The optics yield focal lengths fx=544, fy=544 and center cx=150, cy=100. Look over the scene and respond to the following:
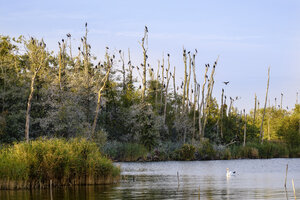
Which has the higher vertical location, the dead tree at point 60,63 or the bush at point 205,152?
the dead tree at point 60,63

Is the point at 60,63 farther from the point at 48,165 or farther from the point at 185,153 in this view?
the point at 48,165

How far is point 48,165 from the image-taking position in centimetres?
2447

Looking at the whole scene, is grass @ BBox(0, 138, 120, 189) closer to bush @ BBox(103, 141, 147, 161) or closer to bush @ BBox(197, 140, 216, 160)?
bush @ BBox(103, 141, 147, 161)

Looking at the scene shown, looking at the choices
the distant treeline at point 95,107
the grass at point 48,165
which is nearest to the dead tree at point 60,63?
the distant treeline at point 95,107

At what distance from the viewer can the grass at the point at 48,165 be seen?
24.4 meters

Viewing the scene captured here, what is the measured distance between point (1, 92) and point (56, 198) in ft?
112

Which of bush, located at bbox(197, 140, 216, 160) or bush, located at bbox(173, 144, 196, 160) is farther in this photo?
bush, located at bbox(197, 140, 216, 160)

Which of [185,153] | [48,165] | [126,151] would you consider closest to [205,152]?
[185,153]

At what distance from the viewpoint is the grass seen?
80.0 ft

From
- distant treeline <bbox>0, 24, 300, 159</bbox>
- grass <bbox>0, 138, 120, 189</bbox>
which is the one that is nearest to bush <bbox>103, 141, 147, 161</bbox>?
distant treeline <bbox>0, 24, 300, 159</bbox>

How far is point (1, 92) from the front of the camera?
53.2 metres

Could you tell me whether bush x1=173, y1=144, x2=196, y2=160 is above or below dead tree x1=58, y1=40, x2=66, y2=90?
below

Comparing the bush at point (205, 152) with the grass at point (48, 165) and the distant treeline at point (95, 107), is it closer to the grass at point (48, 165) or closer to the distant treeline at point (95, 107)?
the distant treeline at point (95, 107)

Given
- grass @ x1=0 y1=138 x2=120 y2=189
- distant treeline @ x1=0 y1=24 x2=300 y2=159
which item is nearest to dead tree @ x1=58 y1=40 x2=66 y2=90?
distant treeline @ x1=0 y1=24 x2=300 y2=159
